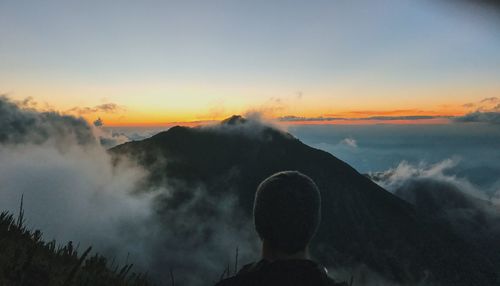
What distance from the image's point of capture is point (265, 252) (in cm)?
359

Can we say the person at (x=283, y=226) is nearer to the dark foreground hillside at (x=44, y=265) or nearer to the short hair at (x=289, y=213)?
the short hair at (x=289, y=213)

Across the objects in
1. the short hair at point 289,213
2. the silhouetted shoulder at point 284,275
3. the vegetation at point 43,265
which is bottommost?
the vegetation at point 43,265

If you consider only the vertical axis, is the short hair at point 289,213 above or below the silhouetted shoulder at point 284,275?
above

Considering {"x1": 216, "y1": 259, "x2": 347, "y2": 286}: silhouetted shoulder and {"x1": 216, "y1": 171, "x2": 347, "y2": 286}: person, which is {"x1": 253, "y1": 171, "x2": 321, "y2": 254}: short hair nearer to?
{"x1": 216, "y1": 171, "x2": 347, "y2": 286}: person

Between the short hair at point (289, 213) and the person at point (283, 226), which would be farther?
the short hair at point (289, 213)

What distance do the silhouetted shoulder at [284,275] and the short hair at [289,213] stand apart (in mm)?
331

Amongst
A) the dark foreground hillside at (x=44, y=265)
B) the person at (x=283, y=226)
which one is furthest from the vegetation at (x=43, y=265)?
the person at (x=283, y=226)

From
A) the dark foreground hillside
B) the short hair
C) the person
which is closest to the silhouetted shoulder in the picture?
the person

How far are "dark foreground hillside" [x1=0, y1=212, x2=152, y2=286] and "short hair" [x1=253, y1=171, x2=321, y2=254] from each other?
1546 millimetres

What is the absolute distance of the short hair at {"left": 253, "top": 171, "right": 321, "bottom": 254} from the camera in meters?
3.47

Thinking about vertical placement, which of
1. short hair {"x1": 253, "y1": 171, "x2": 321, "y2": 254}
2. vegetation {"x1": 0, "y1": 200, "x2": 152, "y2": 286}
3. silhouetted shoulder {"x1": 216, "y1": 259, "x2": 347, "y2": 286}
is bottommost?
vegetation {"x1": 0, "y1": 200, "x2": 152, "y2": 286}

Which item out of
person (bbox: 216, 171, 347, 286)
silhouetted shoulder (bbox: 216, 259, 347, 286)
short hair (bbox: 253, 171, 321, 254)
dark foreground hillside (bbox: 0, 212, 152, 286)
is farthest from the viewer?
dark foreground hillside (bbox: 0, 212, 152, 286)

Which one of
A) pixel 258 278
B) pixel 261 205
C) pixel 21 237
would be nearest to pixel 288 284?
pixel 258 278

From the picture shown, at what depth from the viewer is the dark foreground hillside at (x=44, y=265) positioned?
3.87 m
